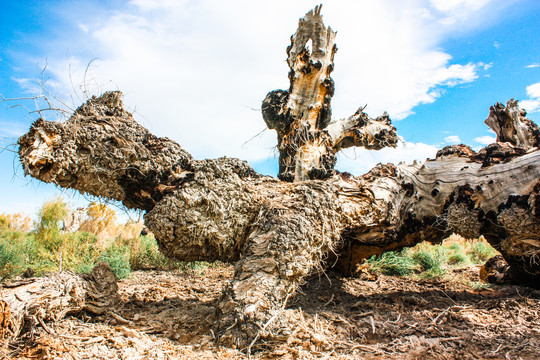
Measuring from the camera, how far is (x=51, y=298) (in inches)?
117

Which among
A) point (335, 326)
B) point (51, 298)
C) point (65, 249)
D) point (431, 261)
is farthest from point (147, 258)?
point (431, 261)

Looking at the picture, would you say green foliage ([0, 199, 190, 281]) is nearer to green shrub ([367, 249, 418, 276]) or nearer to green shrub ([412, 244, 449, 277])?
green shrub ([367, 249, 418, 276])

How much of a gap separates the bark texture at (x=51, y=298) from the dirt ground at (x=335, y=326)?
0.12 m

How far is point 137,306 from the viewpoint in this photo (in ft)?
12.6

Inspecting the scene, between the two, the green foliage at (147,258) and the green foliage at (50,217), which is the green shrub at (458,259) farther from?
the green foliage at (50,217)

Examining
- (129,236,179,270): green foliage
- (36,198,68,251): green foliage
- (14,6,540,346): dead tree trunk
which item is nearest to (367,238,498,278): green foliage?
(14,6,540,346): dead tree trunk

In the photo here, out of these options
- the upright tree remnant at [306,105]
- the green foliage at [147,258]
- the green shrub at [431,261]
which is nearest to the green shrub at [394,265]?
the green shrub at [431,261]

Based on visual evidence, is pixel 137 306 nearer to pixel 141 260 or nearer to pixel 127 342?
pixel 127 342

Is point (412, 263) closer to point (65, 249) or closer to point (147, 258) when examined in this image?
point (147, 258)

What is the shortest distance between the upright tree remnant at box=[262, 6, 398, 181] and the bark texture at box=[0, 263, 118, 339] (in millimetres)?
2953

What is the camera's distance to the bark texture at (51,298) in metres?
2.75

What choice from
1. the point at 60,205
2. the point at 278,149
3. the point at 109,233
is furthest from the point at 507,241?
the point at 60,205

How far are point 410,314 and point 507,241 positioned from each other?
4.85 feet

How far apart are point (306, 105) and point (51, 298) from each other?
14.7 ft
